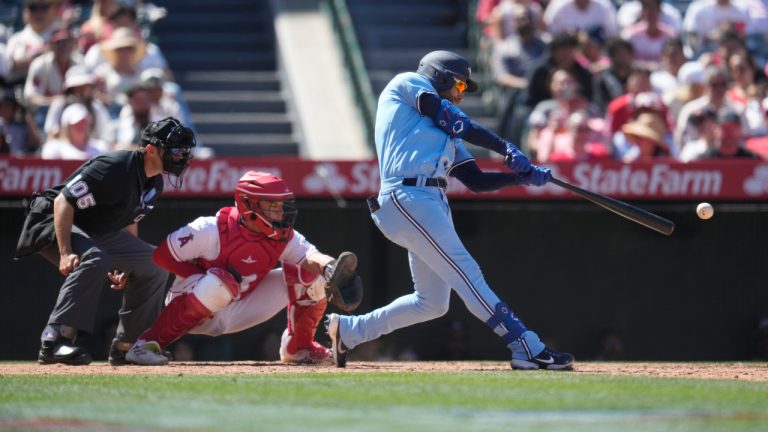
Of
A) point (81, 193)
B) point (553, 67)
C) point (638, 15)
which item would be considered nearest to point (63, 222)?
point (81, 193)

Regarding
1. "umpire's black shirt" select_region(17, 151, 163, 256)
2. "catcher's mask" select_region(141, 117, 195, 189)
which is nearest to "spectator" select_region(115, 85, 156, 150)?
"umpire's black shirt" select_region(17, 151, 163, 256)

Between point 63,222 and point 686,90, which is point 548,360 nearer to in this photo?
point 63,222

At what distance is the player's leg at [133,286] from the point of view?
894cm

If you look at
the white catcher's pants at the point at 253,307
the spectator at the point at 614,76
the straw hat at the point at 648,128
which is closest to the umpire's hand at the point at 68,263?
the white catcher's pants at the point at 253,307

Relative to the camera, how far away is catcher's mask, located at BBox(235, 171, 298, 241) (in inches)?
343

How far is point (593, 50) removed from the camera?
14.8 meters

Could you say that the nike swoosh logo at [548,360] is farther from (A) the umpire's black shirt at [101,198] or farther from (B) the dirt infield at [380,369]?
(A) the umpire's black shirt at [101,198]

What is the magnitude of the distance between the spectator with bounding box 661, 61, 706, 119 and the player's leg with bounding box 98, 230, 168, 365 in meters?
6.72

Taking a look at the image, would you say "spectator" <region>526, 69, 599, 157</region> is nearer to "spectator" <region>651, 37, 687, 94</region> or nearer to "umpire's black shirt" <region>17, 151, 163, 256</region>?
"spectator" <region>651, 37, 687, 94</region>

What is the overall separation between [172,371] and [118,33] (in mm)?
6099

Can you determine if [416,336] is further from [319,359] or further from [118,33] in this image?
[118,33]

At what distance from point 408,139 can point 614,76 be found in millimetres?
6883

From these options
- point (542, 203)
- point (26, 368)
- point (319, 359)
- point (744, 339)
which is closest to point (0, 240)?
point (26, 368)

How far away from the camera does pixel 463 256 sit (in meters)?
7.91
